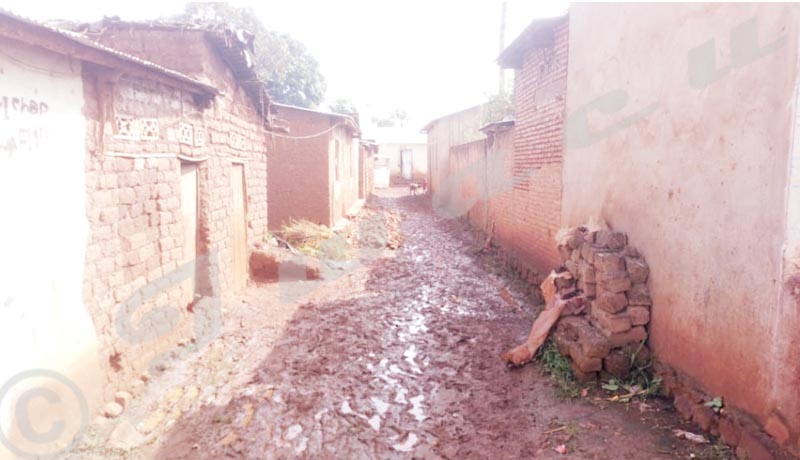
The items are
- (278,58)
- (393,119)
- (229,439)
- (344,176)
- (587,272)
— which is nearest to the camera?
(229,439)

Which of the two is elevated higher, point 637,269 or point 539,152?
point 539,152

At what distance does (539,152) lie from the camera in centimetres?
852

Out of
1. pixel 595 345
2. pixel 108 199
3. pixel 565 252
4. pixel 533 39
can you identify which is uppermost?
pixel 533 39

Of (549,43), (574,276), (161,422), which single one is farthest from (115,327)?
(549,43)

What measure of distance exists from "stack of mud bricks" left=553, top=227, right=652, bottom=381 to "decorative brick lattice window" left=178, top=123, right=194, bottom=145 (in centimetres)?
487

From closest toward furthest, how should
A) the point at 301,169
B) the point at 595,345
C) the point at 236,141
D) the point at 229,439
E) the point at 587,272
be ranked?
the point at 229,439 → the point at 595,345 → the point at 587,272 → the point at 236,141 → the point at 301,169

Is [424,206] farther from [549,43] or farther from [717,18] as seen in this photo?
[717,18]

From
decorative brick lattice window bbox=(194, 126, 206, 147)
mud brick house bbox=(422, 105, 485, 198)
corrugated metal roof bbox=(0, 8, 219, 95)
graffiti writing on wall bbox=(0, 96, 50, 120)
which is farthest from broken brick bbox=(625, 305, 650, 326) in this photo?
mud brick house bbox=(422, 105, 485, 198)

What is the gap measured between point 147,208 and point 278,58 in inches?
1065

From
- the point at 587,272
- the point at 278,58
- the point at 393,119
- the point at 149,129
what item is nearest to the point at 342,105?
the point at 278,58

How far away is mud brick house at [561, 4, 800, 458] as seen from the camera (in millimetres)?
3213

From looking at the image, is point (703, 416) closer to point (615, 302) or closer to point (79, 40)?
point (615, 302)

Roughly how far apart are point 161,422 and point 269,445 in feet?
3.71

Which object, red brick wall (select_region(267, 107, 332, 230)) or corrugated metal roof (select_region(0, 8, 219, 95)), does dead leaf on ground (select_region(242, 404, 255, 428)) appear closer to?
corrugated metal roof (select_region(0, 8, 219, 95))
